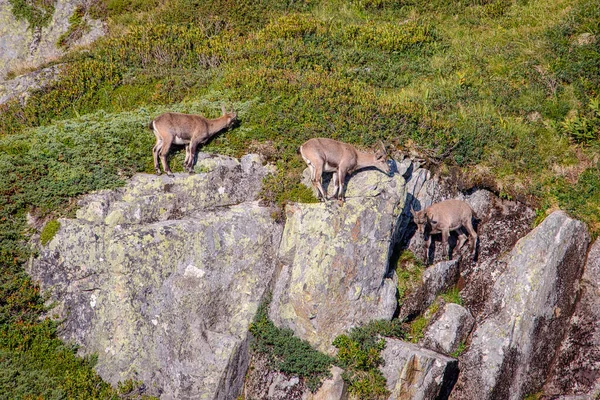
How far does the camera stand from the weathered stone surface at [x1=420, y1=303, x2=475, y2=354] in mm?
15438

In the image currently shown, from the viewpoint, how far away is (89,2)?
28359mm

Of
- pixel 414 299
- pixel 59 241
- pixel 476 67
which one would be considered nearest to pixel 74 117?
pixel 59 241

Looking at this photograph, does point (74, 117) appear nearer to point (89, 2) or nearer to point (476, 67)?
point (89, 2)

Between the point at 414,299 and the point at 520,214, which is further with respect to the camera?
the point at 520,214

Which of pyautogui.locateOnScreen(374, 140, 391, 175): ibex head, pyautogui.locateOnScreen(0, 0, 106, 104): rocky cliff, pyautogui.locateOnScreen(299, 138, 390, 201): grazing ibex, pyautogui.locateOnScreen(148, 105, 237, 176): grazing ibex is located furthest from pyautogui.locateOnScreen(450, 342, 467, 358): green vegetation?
pyautogui.locateOnScreen(0, 0, 106, 104): rocky cliff

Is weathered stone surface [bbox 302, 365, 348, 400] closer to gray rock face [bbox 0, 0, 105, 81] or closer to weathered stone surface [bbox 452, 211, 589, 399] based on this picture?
weathered stone surface [bbox 452, 211, 589, 399]

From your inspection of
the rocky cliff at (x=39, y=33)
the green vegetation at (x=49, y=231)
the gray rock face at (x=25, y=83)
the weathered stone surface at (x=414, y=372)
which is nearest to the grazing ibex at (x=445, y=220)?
the weathered stone surface at (x=414, y=372)

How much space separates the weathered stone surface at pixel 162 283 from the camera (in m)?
14.5

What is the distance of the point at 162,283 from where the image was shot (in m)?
15.0

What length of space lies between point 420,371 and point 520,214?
598 cm

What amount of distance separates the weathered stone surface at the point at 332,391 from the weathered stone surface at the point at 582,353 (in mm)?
5156

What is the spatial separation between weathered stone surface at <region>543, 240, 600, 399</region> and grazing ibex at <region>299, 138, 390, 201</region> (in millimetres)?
6401

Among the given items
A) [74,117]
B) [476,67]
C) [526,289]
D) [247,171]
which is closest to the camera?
[526,289]

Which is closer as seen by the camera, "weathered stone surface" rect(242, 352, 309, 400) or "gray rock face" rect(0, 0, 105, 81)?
"weathered stone surface" rect(242, 352, 309, 400)
